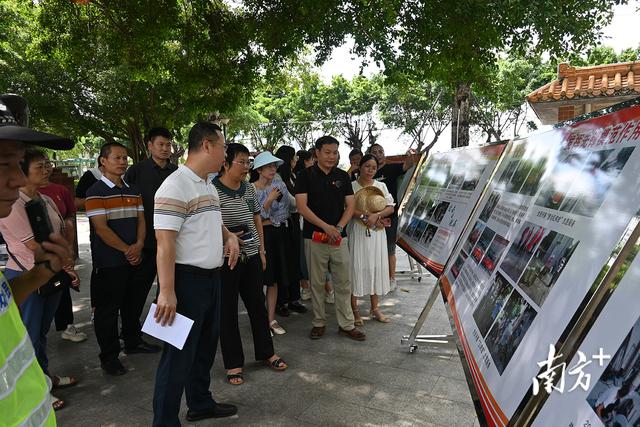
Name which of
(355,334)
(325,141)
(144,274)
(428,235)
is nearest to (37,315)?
(144,274)

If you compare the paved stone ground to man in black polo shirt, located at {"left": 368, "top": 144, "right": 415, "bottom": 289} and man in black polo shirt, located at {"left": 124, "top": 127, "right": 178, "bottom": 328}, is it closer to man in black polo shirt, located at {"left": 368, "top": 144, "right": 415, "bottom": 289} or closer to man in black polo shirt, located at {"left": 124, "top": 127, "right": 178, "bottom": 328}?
man in black polo shirt, located at {"left": 124, "top": 127, "right": 178, "bottom": 328}

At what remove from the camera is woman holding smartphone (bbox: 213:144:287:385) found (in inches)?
134

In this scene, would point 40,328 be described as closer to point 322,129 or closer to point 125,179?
point 125,179

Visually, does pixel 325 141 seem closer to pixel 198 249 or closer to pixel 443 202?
pixel 443 202

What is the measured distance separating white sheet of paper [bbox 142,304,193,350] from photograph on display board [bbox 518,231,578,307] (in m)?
1.68

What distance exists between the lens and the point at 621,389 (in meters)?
0.90

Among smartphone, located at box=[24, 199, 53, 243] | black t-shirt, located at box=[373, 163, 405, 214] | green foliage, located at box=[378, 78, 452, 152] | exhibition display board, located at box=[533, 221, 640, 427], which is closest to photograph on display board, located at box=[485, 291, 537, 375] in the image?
exhibition display board, located at box=[533, 221, 640, 427]

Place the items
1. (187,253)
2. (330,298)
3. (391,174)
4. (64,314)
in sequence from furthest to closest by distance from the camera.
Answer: (391,174) < (330,298) < (64,314) < (187,253)

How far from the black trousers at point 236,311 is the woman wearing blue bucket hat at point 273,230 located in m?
0.85

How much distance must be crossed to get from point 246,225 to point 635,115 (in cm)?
271

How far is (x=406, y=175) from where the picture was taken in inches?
236

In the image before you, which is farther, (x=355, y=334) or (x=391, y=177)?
(x=391, y=177)

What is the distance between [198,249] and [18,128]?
151 centimetres

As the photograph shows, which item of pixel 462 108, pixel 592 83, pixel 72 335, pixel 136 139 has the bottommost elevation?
pixel 136 139
